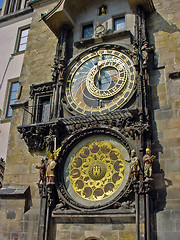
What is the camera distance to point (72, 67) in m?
11.8

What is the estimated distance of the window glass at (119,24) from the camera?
39.1ft

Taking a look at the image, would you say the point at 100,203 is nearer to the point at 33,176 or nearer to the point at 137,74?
the point at 33,176

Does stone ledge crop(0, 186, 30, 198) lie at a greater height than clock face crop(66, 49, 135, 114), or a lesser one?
lesser

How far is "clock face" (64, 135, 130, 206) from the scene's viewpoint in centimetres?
945

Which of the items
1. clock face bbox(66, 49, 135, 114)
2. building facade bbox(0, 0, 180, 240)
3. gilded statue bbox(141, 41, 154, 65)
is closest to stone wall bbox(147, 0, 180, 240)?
building facade bbox(0, 0, 180, 240)

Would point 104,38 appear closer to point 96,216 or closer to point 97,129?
point 97,129

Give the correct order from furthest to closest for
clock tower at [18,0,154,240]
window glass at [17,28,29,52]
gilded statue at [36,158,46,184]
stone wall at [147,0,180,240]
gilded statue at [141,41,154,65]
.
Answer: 1. window glass at [17,28,29,52]
2. gilded statue at [141,41,154,65]
3. gilded statue at [36,158,46,184]
4. clock tower at [18,0,154,240]
5. stone wall at [147,0,180,240]

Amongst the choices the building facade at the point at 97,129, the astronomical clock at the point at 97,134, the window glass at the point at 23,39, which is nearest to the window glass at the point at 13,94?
the building facade at the point at 97,129

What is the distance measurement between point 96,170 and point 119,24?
557 centimetres

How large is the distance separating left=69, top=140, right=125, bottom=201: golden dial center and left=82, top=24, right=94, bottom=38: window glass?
4.50 meters

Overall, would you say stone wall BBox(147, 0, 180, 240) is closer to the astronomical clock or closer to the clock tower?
the clock tower

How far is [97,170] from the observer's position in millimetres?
9836

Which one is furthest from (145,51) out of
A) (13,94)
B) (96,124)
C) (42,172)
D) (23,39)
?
(23,39)

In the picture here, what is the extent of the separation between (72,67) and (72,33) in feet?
5.57
